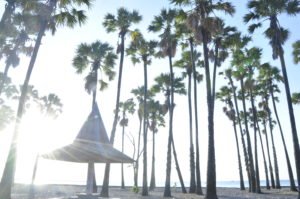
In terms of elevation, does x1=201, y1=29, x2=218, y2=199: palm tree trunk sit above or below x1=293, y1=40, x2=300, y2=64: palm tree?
below

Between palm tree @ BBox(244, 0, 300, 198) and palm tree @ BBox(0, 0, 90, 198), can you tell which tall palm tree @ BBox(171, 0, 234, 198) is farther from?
palm tree @ BBox(0, 0, 90, 198)

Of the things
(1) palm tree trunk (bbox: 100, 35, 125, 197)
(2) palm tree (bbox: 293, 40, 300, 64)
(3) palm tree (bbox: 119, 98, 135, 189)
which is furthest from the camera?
(3) palm tree (bbox: 119, 98, 135, 189)

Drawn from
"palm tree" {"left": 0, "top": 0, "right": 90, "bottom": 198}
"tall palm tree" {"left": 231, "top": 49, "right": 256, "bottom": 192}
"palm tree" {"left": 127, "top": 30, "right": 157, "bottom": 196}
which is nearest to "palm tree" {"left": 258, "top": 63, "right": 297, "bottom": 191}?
"tall palm tree" {"left": 231, "top": 49, "right": 256, "bottom": 192}

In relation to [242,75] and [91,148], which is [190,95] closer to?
[242,75]

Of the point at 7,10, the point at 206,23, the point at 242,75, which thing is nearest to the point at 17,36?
the point at 7,10

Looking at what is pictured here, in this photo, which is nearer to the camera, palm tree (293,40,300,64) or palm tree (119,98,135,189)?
palm tree (293,40,300,64)

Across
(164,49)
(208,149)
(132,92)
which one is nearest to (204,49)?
(208,149)

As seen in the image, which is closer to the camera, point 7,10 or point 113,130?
point 7,10

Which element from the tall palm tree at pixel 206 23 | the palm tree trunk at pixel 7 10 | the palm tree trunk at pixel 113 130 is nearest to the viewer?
the palm tree trunk at pixel 7 10

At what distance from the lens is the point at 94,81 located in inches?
1078

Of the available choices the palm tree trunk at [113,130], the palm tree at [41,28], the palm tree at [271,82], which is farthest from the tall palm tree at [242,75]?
the palm tree at [41,28]

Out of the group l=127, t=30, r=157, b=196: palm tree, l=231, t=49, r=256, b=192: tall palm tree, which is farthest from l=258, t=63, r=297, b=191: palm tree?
l=127, t=30, r=157, b=196: palm tree

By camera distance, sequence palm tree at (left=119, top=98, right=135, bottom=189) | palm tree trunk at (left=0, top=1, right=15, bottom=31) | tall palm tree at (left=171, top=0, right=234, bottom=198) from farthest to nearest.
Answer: palm tree at (left=119, top=98, right=135, bottom=189), tall palm tree at (left=171, top=0, right=234, bottom=198), palm tree trunk at (left=0, top=1, right=15, bottom=31)

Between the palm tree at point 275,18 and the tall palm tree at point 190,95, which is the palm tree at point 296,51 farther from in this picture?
the tall palm tree at point 190,95
